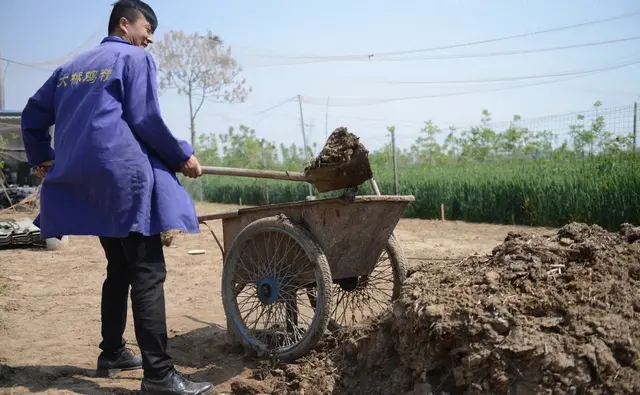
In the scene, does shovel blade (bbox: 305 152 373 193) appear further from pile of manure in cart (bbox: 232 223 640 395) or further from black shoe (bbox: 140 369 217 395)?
black shoe (bbox: 140 369 217 395)

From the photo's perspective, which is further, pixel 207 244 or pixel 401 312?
pixel 207 244

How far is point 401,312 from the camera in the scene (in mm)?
2967

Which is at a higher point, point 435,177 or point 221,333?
point 435,177

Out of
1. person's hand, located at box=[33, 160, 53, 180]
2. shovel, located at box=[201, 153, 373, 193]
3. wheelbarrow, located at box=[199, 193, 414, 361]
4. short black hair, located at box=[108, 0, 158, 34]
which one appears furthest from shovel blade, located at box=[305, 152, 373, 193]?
person's hand, located at box=[33, 160, 53, 180]

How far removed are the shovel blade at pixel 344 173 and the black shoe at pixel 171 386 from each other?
4.41 feet

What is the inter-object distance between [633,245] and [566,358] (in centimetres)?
110

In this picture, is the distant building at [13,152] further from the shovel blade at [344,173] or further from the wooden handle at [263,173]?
the shovel blade at [344,173]

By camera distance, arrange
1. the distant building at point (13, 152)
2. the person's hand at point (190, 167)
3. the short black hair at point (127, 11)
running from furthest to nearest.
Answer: the distant building at point (13, 152) → the short black hair at point (127, 11) → the person's hand at point (190, 167)

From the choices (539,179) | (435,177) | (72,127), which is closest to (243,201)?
(435,177)

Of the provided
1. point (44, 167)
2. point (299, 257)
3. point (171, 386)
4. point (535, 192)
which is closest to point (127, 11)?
point (44, 167)

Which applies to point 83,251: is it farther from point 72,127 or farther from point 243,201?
point 243,201

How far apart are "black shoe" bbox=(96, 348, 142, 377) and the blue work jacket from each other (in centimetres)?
91

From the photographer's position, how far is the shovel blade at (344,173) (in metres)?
3.52

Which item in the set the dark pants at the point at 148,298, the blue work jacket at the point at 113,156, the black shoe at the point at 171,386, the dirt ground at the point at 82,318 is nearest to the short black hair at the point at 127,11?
the blue work jacket at the point at 113,156
